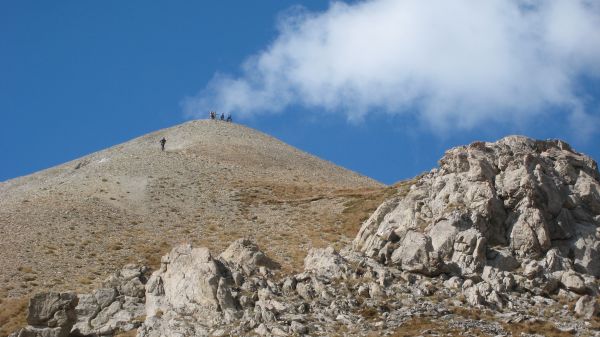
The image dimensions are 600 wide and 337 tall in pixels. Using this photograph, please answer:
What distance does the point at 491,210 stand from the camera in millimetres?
45938

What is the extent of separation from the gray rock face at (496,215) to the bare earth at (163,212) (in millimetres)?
7784

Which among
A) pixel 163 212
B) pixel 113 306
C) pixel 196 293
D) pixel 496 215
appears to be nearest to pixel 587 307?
pixel 496 215

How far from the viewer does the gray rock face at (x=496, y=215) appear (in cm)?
4372

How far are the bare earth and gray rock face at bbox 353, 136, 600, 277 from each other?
7.78m

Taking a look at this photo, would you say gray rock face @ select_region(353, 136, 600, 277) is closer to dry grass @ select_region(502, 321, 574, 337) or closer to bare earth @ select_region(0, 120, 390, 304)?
dry grass @ select_region(502, 321, 574, 337)

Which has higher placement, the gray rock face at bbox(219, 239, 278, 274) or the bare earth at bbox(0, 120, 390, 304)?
the bare earth at bbox(0, 120, 390, 304)

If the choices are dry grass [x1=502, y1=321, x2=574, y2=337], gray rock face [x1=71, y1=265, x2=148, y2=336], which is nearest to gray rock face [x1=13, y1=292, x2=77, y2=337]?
gray rock face [x1=71, y1=265, x2=148, y2=336]

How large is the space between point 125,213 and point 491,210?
115 feet

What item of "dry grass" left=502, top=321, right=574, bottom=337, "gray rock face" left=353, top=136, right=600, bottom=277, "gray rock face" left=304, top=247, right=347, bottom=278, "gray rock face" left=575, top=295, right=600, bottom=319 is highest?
"gray rock face" left=353, top=136, right=600, bottom=277

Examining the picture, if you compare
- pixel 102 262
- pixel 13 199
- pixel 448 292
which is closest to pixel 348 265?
pixel 448 292

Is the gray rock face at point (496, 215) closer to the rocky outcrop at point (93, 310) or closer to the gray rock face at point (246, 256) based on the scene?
the gray rock face at point (246, 256)

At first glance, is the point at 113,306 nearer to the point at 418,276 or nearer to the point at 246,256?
the point at 246,256

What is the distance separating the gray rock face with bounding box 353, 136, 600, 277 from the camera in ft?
143

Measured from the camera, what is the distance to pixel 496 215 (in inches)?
1818
